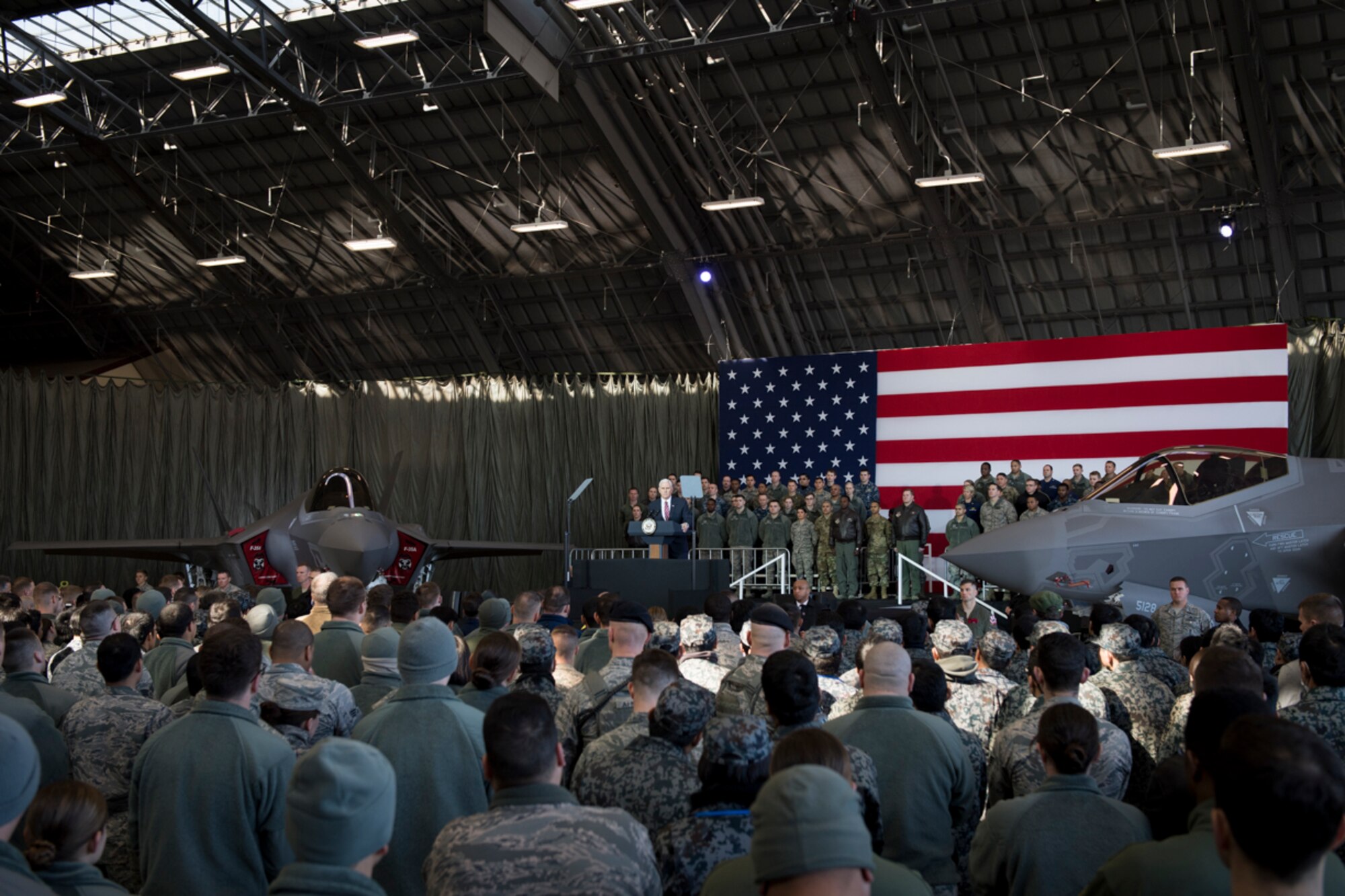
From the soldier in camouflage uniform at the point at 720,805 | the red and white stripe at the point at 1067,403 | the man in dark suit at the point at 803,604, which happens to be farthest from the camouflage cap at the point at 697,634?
the red and white stripe at the point at 1067,403

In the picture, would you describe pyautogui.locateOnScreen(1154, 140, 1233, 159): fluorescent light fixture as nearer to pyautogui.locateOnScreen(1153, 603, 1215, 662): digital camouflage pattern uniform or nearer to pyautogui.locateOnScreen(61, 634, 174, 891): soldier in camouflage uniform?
pyautogui.locateOnScreen(1153, 603, 1215, 662): digital camouflage pattern uniform

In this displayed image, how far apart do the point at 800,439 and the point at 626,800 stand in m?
18.1

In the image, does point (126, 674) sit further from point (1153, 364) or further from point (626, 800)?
point (1153, 364)

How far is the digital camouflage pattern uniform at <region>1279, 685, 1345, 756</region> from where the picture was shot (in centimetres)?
390

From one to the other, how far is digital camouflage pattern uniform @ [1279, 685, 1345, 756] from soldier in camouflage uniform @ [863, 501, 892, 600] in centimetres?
1353

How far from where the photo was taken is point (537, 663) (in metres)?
4.65

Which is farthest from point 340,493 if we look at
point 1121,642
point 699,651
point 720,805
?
point 720,805

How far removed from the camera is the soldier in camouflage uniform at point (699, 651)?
17.8ft

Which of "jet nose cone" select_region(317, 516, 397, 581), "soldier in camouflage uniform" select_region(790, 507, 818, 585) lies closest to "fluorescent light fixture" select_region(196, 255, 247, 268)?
"jet nose cone" select_region(317, 516, 397, 581)

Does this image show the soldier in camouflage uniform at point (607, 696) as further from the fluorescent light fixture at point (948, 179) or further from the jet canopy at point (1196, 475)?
the fluorescent light fixture at point (948, 179)

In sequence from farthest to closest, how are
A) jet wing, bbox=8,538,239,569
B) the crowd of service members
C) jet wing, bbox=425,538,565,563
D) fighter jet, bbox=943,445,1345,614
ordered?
1. jet wing, bbox=425,538,565,563
2. jet wing, bbox=8,538,239,569
3. fighter jet, bbox=943,445,1345,614
4. the crowd of service members

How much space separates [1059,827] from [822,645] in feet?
6.97

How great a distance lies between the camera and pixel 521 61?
17.9 meters

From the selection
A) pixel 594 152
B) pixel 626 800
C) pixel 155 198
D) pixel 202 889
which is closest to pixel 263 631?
pixel 202 889
